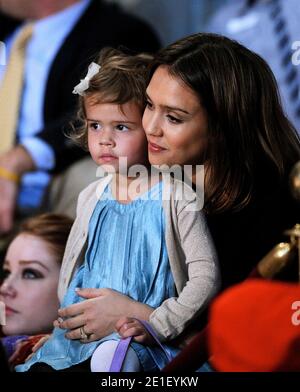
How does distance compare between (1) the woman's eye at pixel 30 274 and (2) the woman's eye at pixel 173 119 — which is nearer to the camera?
(2) the woman's eye at pixel 173 119

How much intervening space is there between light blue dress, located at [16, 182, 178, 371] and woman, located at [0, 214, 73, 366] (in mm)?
132

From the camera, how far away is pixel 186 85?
151 cm

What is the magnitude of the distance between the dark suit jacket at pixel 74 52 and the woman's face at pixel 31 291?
0.32m

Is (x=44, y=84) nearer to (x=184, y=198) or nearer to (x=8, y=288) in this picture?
(x=8, y=288)

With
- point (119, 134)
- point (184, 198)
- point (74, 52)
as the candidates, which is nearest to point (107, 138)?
point (119, 134)

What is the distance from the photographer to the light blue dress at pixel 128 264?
5.01ft

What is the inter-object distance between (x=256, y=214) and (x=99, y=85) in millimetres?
343

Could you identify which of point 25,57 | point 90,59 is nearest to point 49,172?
point 25,57

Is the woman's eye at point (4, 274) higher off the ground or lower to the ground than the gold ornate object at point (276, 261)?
lower

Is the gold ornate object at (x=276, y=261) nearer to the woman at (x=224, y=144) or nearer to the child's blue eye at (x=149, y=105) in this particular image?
the woman at (x=224, y=144)

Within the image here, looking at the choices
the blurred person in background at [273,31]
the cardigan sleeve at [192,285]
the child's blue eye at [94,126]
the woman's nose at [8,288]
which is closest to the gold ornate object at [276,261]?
the cardigan sleeve at [192,285]

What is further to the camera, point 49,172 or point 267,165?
point 49,172
